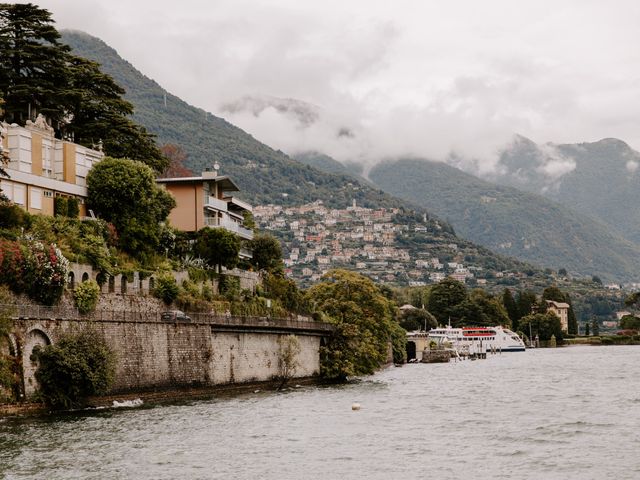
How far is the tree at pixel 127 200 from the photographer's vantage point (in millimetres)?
72312

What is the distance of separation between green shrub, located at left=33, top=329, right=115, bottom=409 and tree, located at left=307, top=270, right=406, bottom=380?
31767 millimetres

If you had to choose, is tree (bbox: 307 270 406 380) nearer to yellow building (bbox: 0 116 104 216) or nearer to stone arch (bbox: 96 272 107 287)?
yellow building (bbox: 0 116 104 216)

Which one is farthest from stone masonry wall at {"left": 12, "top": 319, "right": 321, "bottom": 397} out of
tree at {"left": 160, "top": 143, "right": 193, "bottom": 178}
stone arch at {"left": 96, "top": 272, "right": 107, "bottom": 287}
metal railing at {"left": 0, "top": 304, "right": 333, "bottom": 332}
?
tree at {"left": 160, "top": 143, "right": 193, "bottom": 178}

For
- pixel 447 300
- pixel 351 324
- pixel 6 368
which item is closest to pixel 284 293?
pixel 351 324

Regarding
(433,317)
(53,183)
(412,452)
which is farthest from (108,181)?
(433,317)

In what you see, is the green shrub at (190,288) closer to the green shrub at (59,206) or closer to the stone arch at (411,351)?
the green shrub at (59,206)

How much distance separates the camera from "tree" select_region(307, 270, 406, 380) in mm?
83188

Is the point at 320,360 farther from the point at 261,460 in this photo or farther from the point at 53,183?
the point at 261,460

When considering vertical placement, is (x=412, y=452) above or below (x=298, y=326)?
below

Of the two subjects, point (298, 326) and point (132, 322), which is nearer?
point (132, 322)

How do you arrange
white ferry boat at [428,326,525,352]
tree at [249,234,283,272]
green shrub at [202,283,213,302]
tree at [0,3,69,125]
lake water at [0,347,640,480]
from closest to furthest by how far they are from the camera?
1. lake water at [0,347,640,480]
2. green shrub at [202,283,213,302]
3. tree at [0,3,69,125]
4. tree at [249,234,283,272]
5. white ferry boat at [428,326,525,352]

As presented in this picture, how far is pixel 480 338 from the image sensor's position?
175 m

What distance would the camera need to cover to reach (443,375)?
100125 millimetres

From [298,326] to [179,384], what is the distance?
17557mm
